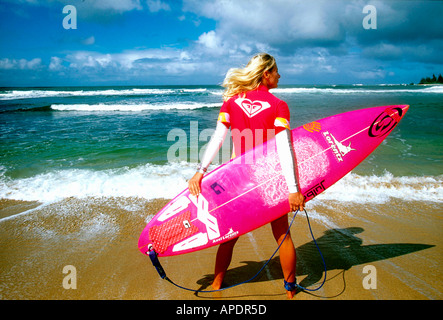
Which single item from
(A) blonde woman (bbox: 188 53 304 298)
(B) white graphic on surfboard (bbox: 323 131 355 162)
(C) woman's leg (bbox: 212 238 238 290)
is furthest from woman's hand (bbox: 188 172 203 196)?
(B) white graphic on surfboard (bbox: 323 131 355 162)

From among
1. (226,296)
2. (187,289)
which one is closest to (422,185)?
(226,296)

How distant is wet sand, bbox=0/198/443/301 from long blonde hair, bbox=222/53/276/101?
185cm

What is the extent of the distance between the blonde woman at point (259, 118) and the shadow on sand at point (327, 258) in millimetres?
579

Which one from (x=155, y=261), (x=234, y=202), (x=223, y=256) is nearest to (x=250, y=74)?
(x=234, y=202)

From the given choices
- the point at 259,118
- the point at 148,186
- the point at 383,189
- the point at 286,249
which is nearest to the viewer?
the point at 259,118

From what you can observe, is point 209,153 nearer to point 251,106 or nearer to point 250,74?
point 251,106

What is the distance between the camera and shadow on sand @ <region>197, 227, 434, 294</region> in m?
2.47

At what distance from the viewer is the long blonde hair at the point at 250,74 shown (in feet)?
6.15

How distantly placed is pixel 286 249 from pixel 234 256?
1015mm

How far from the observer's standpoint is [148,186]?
191 inches

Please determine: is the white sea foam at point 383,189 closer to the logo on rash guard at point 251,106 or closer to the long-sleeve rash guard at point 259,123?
the long-sleeve rash guard at point 259,123

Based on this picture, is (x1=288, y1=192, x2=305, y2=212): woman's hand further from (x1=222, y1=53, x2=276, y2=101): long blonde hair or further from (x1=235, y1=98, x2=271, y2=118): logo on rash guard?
(x1=222, y1=53, x2=276, y2=101): long blonde hair

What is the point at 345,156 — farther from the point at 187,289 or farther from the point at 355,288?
the point at 187,289

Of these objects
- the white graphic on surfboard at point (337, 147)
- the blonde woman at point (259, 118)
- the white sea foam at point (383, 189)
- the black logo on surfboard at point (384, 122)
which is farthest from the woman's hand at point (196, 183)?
Answer: the white sea foam at point (383, 189)
